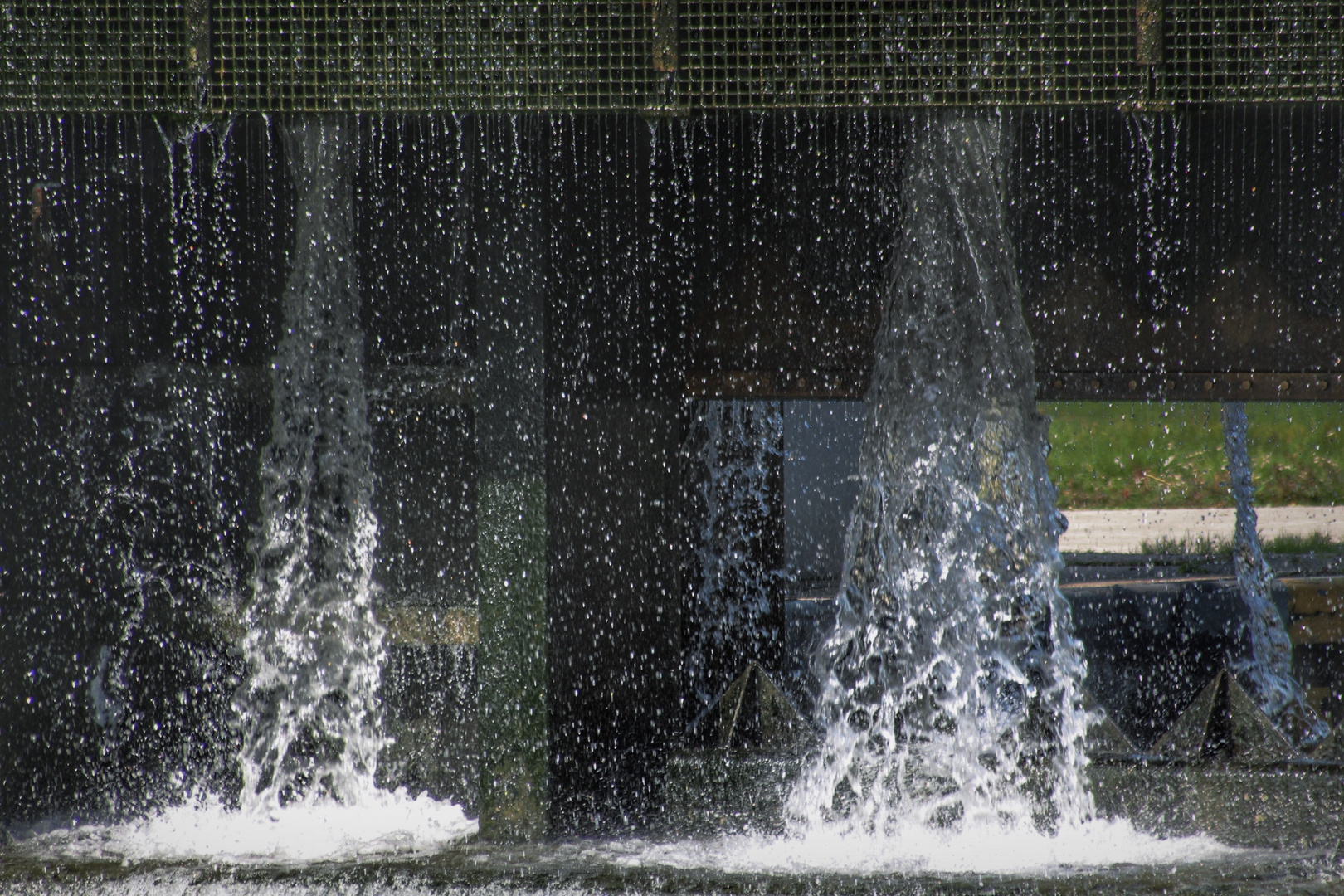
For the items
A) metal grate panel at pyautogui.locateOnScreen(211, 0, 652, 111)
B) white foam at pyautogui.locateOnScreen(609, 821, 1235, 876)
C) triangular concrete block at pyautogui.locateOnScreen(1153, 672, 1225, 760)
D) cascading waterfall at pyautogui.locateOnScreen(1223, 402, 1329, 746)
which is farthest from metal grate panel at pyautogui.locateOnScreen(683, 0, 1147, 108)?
cascading waterfall at pyautogui.locateOnScreen(1223, 402, 1329, 746)

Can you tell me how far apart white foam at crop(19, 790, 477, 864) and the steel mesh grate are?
2.30 metres

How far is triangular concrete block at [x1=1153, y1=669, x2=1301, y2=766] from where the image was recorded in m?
3.21

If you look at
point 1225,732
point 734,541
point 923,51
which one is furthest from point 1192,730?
point 923,51

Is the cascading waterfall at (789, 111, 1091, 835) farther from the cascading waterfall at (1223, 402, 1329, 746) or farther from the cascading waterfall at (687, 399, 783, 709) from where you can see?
the cascading waterfall at (1223, 402, 1329, 746)

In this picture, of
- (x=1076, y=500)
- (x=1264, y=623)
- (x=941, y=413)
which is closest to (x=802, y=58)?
(x=941, y=413)

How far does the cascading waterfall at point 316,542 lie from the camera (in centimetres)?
413

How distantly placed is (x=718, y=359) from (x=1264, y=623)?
668cm

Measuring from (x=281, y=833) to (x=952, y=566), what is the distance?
8.85ft

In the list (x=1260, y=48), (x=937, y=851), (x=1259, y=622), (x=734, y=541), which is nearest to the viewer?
(x=937, y=851)

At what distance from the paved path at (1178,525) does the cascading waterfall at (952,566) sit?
5.97 m

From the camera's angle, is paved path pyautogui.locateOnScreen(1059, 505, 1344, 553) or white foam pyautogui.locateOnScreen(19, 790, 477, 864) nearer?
white foam pyautogui.locateOnScreen(19, 790, 477, 864)

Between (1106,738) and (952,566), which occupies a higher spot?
(952,566)

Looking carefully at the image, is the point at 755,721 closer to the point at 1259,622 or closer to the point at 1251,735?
the point at 1251,735

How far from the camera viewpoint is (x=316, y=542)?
4430 millimetres
